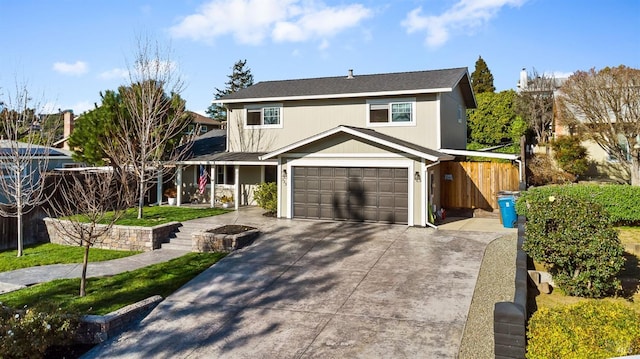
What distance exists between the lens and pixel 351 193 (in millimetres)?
15094

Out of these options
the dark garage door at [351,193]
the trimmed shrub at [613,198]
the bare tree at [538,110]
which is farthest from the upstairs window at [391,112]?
the bare tree at [538,110]

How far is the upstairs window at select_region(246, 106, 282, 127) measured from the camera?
19328mm

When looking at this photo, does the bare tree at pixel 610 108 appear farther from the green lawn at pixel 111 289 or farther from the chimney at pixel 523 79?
the chimney at pixel 523 79

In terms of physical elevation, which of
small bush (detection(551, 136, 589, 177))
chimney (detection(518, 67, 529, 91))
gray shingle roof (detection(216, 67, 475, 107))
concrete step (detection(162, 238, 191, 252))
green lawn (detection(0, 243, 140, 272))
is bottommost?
green lawn (detection(0, 243, 140, 272))

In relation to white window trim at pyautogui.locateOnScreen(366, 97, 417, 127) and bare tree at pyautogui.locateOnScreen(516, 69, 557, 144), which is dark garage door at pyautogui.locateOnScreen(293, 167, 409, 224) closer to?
white window trim at pyautogui.locateOnScreen(366, 97, 417, 127)

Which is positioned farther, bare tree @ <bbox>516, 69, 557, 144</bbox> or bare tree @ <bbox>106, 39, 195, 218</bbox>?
bare tree @ <bbox>516, 69, 557, 144</bbox>

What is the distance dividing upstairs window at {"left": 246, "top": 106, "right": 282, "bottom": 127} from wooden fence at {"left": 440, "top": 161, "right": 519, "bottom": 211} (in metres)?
7.60

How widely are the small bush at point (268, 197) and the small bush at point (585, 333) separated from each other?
12.0 metres

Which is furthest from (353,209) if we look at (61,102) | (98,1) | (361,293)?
(61,102)

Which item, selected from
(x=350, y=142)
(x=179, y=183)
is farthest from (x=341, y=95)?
(x=179, y=183)

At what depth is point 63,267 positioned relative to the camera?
452 inches

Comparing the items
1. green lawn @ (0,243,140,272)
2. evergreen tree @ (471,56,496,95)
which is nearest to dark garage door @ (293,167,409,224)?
green lawn @ (0,243,140,272)

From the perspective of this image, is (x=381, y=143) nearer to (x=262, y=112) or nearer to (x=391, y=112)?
(x=391, y=112)

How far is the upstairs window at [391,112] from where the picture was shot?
55.8ft
